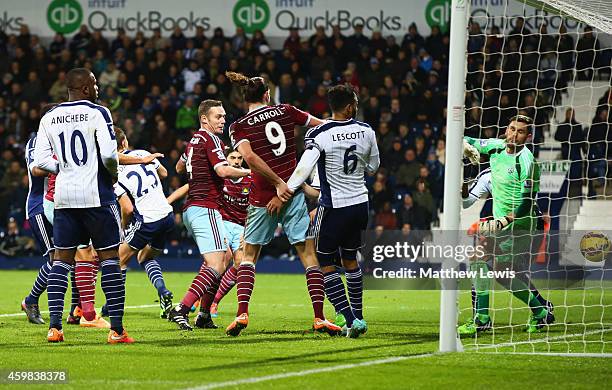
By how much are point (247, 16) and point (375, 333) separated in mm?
17483

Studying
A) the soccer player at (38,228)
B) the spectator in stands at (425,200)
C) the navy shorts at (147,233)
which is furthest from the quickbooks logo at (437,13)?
the soccer player at (38,228)

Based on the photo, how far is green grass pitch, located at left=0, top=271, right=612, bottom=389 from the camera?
643cm

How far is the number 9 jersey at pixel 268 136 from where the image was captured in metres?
9.11

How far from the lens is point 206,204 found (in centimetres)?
998

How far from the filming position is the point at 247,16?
25797mm

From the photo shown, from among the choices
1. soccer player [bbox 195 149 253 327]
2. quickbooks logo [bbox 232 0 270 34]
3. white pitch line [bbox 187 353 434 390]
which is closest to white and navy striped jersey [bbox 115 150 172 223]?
soccer player [bbox 195 149 253 327]

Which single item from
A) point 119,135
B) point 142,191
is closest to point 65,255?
point 119,135

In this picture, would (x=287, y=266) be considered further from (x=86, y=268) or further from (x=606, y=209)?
(x=86, y=268)

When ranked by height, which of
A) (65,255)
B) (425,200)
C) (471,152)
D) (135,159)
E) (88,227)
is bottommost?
(425,200)

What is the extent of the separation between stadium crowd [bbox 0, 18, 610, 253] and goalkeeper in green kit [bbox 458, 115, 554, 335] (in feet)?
31.5

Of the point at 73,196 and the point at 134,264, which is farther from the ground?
the point at 73,196

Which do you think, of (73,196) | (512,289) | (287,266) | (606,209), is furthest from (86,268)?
(287,266)

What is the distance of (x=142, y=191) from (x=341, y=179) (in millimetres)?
3134

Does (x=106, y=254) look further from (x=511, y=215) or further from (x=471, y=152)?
(x=511, y=215)
